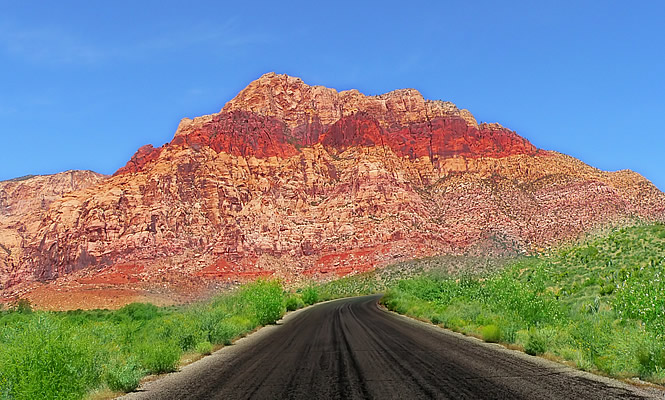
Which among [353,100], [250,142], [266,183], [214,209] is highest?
[353,100]

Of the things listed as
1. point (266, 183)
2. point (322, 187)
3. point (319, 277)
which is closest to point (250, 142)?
point (266, 183)

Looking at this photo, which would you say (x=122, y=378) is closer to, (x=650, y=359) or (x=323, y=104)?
(x=650, y=359)

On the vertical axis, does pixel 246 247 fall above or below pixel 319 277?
above

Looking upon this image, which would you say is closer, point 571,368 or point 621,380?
point 621,380

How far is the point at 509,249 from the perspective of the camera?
80500 mm

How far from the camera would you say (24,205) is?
176000mm

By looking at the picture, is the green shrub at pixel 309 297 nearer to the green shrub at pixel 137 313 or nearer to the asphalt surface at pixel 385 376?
the green shrub at pixel 137 313

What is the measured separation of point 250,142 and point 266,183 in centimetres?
1691

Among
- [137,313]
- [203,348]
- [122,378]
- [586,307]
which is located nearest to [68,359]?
[122,378]

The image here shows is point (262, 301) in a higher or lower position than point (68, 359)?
lower

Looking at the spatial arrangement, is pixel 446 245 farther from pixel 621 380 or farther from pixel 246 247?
pixel 621 380

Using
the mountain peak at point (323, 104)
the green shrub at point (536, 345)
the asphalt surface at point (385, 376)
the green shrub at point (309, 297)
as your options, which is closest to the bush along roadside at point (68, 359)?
the asphalt surface at point (385, 376)

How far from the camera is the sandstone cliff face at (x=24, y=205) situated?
135750 mm

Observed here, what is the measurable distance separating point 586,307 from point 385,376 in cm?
1354
